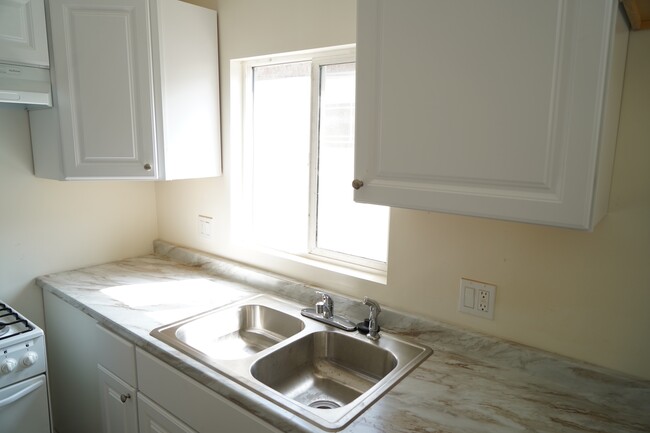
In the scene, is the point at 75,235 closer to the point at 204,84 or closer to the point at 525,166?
the point at 204,84

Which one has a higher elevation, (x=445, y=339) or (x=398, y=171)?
(x=398, y=171)

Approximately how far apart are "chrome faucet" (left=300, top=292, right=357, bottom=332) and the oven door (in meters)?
1.09

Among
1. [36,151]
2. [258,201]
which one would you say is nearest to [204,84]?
[258,201]

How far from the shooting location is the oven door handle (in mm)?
1603

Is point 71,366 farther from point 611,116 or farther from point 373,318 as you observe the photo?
point 611,116

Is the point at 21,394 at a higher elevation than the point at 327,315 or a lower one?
lower

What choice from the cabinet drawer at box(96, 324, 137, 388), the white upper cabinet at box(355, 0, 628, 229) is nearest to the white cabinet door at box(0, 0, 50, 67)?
the cabinet drawer at box(96, 324, 137, 388)

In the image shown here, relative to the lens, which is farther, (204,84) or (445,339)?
(204,84)

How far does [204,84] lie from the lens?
2.01 m

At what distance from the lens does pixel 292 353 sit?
4.89ft

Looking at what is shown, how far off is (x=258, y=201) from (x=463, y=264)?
115 cm

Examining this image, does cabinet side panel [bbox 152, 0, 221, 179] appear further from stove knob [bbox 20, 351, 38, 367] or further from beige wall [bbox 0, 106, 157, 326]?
stove knob [bbox 20, 351, 38, 367]

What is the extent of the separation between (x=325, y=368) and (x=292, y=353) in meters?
0.15

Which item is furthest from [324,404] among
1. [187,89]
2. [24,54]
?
[24,54]
